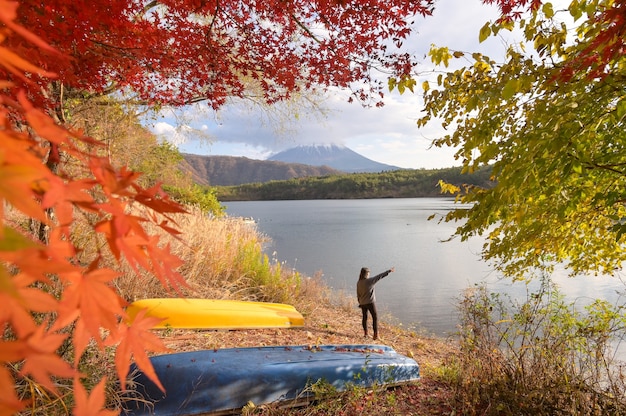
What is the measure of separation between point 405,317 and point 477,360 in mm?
7611

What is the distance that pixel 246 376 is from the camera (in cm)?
356

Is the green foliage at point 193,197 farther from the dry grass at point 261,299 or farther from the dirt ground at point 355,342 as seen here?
the dirt ground at point 355,342

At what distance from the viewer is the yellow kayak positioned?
17.8 ft

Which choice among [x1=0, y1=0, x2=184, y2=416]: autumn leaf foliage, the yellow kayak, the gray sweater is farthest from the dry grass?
[x1=0, y1=0, x2=184, y2=416]: autumn leaf foliage

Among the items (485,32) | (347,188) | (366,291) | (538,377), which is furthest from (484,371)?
(347,188)

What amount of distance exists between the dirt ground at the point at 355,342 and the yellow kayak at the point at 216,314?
0.11 meters

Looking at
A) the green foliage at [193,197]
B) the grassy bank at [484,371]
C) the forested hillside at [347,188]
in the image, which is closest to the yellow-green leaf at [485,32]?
the grassy bank at [484,371]

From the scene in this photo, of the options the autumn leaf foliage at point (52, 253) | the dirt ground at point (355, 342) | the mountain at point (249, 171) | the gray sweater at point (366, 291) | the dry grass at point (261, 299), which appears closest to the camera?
the autumn leaf foliage at point (52, 253)

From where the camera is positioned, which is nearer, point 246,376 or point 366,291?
point 246,376

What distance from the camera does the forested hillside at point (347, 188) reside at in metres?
80.9

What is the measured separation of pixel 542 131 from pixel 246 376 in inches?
125

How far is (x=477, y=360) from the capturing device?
3.80 m

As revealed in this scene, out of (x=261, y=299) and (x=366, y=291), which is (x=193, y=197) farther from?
(x=366, y=291)

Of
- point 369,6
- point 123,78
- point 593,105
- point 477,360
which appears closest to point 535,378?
point 477,360
